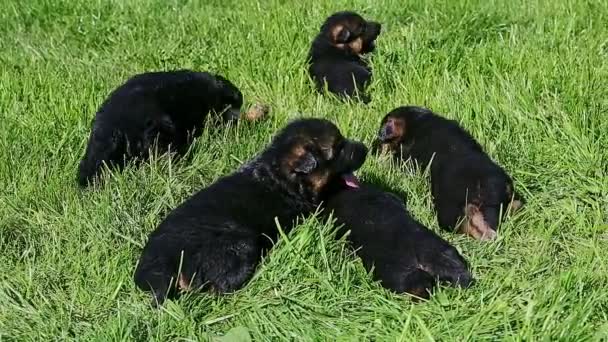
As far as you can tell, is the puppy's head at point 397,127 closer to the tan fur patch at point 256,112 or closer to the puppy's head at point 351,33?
the tan fur patch at point 256,112

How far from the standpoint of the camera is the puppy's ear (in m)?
6.73

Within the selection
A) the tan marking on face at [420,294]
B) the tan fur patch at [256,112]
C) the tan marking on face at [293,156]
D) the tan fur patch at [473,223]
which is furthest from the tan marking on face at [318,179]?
the tan fur patch at [256,112]

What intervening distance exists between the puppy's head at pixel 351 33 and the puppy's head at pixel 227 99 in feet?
3.78

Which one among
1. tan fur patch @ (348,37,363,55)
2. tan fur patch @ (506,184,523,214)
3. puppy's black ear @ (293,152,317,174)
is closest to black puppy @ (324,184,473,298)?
puppy's black ear @ (293,152,317,174)

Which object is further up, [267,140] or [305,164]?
[305,164]

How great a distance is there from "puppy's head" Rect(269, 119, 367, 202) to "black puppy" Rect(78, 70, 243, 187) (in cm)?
102

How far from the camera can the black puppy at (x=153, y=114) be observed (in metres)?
5.02

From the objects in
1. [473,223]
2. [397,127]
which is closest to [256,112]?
[397,127]

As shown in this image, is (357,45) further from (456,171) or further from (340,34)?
(456,171)

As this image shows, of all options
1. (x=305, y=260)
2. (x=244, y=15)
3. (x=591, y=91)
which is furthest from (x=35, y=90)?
(x=591, y=91)

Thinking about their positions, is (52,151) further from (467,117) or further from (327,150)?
(467,117)

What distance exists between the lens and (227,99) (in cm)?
583

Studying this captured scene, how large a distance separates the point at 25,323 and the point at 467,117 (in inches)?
116

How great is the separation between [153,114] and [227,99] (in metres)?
0.69
